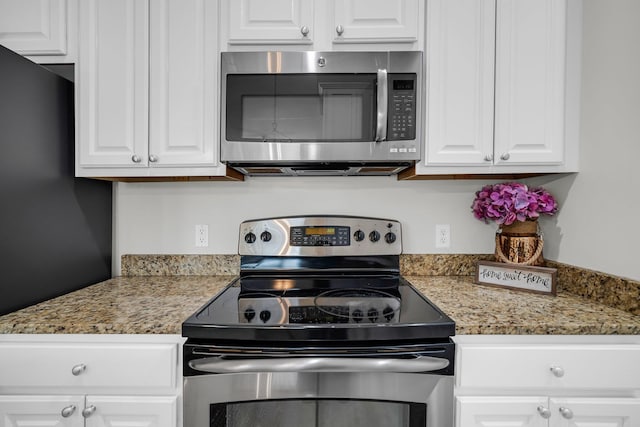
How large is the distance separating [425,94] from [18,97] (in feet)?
4.85

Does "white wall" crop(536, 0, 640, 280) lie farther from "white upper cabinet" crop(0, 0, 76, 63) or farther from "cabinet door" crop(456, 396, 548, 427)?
"white upper cabinet" crop(0, 0, 76, 63)

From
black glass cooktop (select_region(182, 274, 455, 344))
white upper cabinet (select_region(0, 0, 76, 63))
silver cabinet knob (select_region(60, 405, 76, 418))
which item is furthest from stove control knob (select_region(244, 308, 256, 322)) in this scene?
white upper cabinet (select_region(0, 0, 76, 63))

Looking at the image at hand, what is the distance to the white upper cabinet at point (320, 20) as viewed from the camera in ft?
4.53

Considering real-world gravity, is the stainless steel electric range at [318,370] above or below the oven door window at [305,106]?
below

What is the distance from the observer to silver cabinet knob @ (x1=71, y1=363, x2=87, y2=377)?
40.0 inches

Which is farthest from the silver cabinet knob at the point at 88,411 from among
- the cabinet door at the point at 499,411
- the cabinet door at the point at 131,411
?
the cabinet door at the point at 499,411

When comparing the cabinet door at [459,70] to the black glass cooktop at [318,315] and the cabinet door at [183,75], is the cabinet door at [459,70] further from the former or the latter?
the cabinet door at [183,75]

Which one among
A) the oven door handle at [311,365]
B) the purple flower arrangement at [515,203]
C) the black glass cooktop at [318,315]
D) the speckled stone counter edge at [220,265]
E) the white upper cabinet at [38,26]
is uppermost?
the white upper cabinet at [38,26]

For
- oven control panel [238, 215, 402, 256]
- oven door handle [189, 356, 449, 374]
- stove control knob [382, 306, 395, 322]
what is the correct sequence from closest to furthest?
oven door handle [189, 356, 449, 374], stove control knob [382, 306, 395, 322], oven control panel [238, 215, 402, 256]

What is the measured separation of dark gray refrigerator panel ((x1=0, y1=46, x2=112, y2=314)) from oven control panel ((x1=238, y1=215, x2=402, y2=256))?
27.0 inches

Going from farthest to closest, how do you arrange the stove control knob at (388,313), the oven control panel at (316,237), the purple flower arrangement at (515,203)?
the oven control panel at (316,237) < the purple flower arrangement at (515,203) < the stove control knob at (388,313)

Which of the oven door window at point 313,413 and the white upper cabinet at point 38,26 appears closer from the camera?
the oven door window at point 313,413

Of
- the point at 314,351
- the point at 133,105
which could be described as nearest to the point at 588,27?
the point at 314,351

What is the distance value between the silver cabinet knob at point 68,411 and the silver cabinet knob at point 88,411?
0.03 meters
